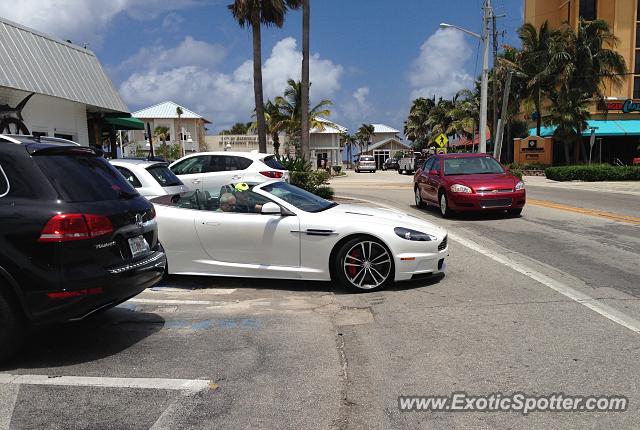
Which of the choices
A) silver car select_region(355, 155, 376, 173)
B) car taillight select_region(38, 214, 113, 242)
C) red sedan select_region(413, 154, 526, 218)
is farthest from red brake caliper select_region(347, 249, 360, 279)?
silver car select_region(355, 155, 376, 173)

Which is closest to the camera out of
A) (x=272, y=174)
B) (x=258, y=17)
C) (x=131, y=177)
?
(x=131, y=177)

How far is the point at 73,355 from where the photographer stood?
450 centimetres

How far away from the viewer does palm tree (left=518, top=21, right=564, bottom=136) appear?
129 ft

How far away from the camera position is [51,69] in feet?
47.1

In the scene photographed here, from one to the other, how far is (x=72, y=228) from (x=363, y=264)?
3.37 m

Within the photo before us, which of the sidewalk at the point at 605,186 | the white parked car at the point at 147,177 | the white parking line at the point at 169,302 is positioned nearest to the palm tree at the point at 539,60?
the sidewalk at the point at 605,186

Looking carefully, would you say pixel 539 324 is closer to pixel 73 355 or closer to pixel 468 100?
pixel 73 355

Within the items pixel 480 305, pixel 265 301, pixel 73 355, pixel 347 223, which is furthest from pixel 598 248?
pixel 73 355

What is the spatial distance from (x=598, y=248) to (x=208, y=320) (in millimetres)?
6593

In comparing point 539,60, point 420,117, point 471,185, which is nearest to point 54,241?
point 471,185

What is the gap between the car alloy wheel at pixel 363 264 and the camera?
250 inches

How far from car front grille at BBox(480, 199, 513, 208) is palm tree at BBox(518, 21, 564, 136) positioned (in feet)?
102

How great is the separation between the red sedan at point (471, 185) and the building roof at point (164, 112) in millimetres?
49893

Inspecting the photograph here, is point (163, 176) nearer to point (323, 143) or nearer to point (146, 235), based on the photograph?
point (146, 235)
